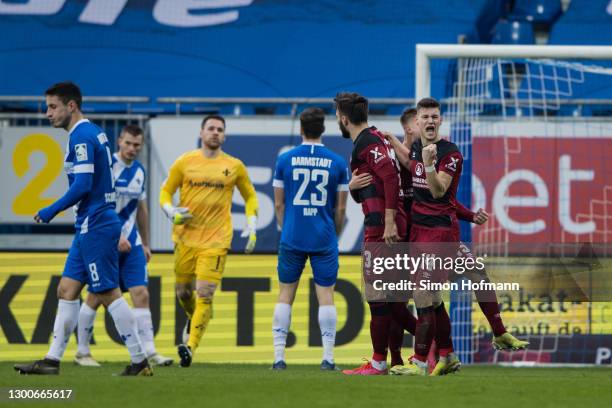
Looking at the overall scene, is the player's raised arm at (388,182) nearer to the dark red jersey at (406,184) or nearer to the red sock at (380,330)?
the dark red jersey at (406,184)

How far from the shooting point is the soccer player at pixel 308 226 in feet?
31.3

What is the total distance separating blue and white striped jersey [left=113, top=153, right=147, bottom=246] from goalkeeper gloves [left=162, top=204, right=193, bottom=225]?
0.48 m

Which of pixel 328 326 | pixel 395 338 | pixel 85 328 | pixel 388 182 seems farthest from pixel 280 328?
Result: pixel 85 328

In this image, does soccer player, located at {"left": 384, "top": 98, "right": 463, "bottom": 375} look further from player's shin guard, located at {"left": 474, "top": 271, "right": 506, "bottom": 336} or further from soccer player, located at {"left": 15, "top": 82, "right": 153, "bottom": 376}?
soccer player, located at {"left": 15, "top": 82, "right": 153, "bottom": 376}

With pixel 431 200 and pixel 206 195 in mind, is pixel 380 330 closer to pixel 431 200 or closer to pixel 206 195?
pixel 431 200

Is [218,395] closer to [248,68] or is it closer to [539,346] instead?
[539,346]

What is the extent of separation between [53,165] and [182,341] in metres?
3.69

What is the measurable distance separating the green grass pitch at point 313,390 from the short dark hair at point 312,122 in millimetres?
2113

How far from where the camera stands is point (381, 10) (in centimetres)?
1702

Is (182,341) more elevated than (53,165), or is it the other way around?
(53,165)

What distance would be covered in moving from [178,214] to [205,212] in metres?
0.27

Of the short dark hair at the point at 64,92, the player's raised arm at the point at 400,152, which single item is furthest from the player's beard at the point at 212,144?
the short dark hair at the point at 64,92

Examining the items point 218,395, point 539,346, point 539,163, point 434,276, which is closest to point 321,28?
point 539,163

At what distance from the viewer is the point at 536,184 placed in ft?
44.4
